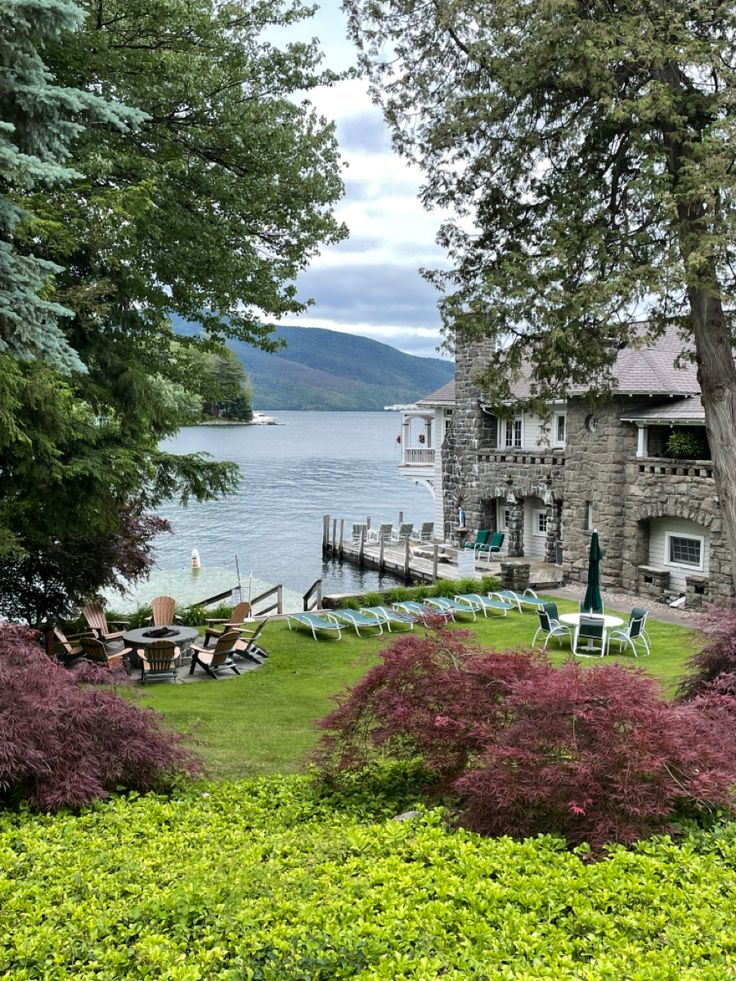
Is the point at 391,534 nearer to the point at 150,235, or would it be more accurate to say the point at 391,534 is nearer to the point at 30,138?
the point at 150,235

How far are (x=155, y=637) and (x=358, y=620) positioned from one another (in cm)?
484

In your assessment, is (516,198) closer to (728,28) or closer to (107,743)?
(728,28)

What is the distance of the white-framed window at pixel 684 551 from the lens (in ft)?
76.2

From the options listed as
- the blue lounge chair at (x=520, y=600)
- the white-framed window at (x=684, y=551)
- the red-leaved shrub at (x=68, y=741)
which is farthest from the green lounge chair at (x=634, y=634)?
the red-leaved shrub at (x=68, y=741)

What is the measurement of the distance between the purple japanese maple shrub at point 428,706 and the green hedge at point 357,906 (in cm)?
85

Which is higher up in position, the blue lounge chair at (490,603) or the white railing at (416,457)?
the white railing at (416,457)

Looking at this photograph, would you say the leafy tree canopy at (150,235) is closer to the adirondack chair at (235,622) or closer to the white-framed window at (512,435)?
the adirondack chair at (235,622)

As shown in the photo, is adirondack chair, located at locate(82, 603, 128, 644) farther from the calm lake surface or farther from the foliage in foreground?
the foliage in foreground

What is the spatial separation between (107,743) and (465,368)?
3004 centimetres

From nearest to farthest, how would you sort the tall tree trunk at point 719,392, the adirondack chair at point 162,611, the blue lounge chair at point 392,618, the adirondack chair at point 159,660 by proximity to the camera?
the tall tree trunk at point 719,392
the adirondack chair at point 159,660
the adirondack chair at point 162,611
the blue lounge chair at point 392,618

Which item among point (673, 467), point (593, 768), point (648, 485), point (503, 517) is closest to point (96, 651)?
point (593, 768)

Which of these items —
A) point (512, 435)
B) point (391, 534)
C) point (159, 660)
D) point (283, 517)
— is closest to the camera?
point (159, 660)

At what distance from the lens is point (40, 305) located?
25.4 ft

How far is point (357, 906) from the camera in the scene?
12.9ft
